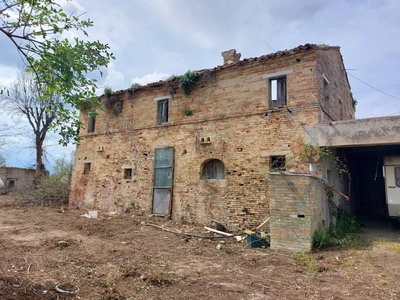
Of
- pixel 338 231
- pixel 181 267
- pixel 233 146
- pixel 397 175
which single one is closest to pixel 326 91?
pixel 397 175

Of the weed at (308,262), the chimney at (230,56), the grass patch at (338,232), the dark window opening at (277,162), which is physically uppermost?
the chimney at (230,56)

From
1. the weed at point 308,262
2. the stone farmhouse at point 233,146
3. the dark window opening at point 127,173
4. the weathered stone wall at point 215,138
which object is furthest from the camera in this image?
the dark window opening at point 127,173

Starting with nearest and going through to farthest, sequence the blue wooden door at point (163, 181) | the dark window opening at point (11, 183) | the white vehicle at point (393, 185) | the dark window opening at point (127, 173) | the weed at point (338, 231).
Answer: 1. the weed at point (338, 231)
2. the white vehicle at point (393, 185)
3. the blue wooden door at point (163, 181)
4. the dark window opening at point (127, 173)
5. the dark window opening at point (11, 183)

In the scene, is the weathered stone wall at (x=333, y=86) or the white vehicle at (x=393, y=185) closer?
the white vehicle at (x=393, y=185)

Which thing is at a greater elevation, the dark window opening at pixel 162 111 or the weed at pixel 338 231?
the dark window opening at pixel 162 111

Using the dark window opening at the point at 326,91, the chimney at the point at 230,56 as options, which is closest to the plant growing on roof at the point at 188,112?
the chimney at the point at 230,56

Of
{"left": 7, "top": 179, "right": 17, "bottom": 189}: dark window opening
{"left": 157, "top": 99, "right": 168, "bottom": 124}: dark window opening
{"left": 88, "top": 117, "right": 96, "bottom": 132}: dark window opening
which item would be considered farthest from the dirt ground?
{"left": 7, "top": 179, "right": 17, "bottom": 189}: dark window opening

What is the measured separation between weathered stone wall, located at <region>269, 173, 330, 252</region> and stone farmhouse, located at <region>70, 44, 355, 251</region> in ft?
0.09

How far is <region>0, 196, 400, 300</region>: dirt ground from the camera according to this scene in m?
4.78

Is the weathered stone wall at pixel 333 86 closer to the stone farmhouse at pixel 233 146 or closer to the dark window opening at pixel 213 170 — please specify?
the stone farmhouse at pixel 233 146

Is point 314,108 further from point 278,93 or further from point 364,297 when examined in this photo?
point 364,297

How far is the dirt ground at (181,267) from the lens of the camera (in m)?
4.78

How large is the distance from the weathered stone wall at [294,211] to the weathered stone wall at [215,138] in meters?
1.47

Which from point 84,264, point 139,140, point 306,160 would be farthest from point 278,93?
point 84,264
